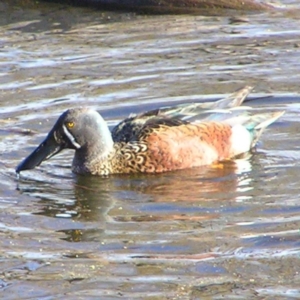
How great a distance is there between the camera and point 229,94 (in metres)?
9.68

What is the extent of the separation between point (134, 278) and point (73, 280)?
0.32 m

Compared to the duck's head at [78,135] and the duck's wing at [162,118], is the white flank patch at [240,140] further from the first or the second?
the duck's head at [78,135]

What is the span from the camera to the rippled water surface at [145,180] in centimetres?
559

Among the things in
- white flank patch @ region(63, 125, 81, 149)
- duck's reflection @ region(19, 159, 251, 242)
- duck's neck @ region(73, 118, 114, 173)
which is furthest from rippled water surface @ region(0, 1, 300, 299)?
white flank patch @ region(63, 125, 81, 149)

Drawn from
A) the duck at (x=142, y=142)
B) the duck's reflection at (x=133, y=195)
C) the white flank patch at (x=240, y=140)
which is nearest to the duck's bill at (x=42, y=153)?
the duck at (x=142, y=142)

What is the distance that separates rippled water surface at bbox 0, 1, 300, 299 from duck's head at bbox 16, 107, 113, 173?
21cm

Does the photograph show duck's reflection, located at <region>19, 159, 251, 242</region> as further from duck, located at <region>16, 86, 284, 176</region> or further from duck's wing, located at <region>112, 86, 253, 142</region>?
duck's wing, located at <region>112, 86, 253, 142</region>

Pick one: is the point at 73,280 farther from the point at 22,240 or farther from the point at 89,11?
the point at 89,11

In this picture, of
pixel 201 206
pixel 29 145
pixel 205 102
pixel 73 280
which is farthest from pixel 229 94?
pixel 73 280

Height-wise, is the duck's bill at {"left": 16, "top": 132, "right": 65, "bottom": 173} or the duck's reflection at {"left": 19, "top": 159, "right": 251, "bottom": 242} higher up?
the duck's bill at {"left": 16, "top": 132, "right": 65, "bottom": 173}

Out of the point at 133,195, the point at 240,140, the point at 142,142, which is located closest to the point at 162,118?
the point at 142,142

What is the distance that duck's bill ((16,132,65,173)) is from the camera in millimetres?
8008

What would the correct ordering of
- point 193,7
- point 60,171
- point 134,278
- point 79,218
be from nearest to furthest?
point 134,278, point 79,218, point 60,171, point 193,7

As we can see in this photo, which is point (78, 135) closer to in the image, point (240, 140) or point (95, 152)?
point (95, 152)
